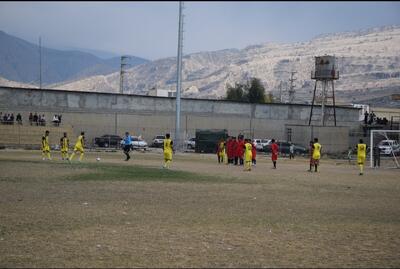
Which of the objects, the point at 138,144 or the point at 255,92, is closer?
the point at 138,144

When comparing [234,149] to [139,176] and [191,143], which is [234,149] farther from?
[191,143]

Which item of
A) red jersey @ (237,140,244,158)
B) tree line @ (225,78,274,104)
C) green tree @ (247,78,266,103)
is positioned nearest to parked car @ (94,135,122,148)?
red jersey @ (237,140,244,158)

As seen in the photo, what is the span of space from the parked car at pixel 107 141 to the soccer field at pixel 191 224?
3414 cm

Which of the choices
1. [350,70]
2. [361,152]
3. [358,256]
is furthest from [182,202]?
[350,70]

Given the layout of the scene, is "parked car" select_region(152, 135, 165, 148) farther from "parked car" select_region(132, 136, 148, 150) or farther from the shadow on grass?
the shadow on grass

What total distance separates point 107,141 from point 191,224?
44390mm

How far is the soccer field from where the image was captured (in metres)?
9.02

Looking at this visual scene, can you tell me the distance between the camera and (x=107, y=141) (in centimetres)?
5556

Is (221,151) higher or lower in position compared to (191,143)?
higher

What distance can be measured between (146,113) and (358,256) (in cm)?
5792

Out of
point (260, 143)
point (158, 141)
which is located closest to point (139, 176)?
point (260, 143)

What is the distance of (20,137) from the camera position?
51.0 metres

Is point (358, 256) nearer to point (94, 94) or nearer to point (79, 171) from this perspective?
point (79, 171)

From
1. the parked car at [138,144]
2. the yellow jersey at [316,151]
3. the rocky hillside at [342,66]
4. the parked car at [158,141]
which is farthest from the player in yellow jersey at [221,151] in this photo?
the rocky hillside at [342,66]
